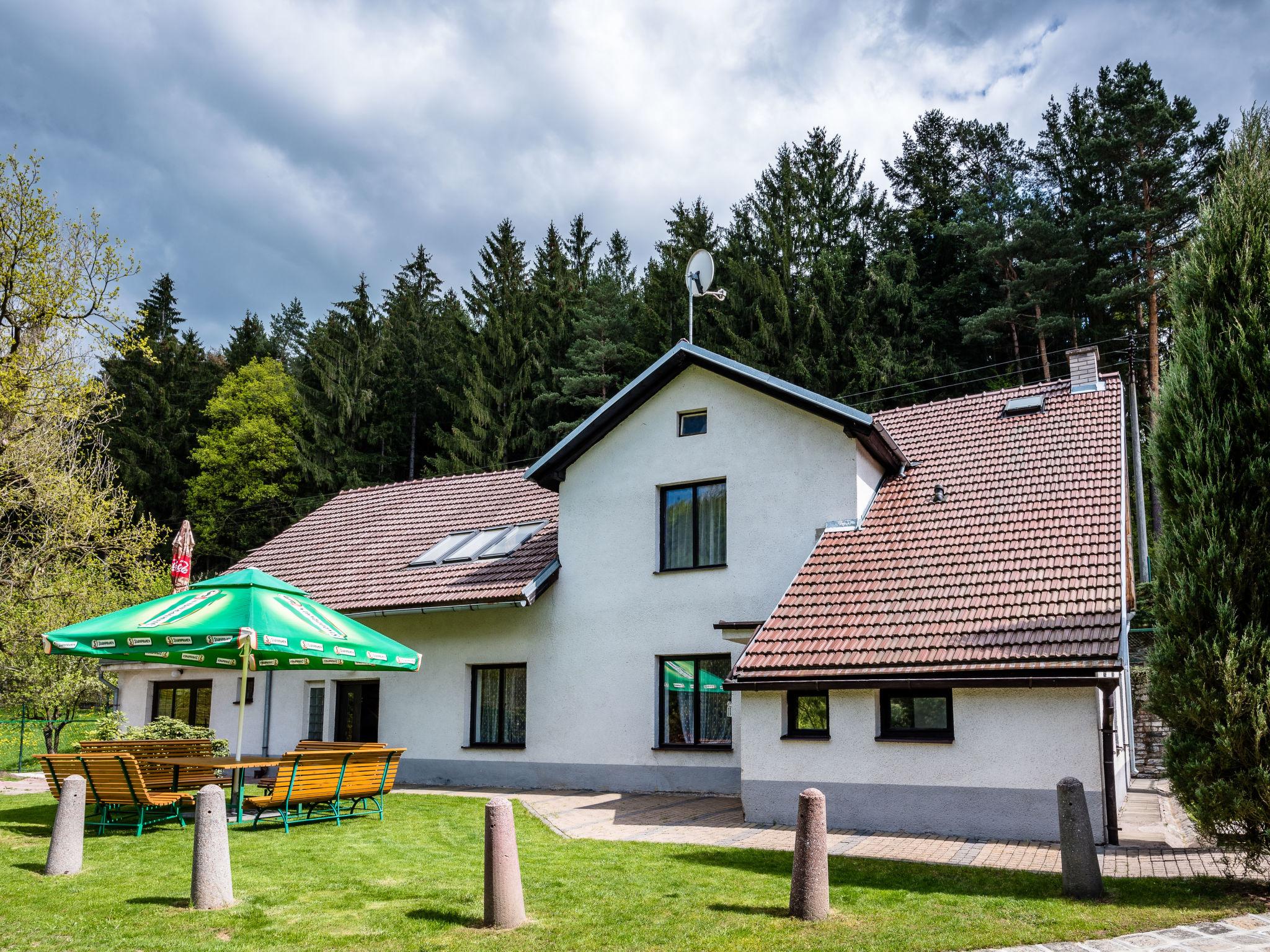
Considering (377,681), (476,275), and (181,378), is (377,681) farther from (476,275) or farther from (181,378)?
(181,378)

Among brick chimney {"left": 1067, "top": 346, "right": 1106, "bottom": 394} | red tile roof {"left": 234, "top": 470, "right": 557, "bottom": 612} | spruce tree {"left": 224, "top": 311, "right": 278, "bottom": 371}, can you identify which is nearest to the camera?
brick chimney {"left": 1067, "top": 346, "right": 1106, "bottom": 394}

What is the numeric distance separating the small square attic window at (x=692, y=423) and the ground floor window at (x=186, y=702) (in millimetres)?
11664

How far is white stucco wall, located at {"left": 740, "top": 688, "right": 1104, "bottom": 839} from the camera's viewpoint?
11.1 meters

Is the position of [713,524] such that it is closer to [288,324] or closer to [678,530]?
[678,530]

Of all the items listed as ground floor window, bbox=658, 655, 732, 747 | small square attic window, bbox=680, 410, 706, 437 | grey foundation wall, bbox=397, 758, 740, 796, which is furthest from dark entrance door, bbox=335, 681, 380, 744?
small square attic window, bbox=680, 410, 706, 437

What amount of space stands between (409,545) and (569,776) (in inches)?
252

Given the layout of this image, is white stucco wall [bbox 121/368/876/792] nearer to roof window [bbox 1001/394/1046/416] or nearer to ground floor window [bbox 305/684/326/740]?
ground floor window [bbox 305/684/326/740]

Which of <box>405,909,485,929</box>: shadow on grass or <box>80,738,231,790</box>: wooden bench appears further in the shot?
<box>80,738,231,790</box>: wooden bench

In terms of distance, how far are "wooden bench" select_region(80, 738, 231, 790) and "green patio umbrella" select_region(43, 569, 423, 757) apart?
2.00 feet

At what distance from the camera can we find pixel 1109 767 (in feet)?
36.8

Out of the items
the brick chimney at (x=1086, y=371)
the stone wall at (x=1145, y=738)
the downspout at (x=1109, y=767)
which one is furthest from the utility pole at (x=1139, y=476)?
the downspout at (x=1109, y=767)

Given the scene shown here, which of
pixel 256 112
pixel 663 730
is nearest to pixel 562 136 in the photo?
pixel 256 112

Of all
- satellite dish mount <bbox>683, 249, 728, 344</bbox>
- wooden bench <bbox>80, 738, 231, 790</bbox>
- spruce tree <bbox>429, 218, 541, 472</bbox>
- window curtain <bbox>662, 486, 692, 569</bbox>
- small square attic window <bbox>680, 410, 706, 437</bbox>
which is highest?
spruce tree <bbox>429, 218, 541, 472</bbox>

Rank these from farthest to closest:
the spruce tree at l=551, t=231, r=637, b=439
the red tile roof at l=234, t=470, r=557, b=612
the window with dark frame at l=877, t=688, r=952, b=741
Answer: the spruce tree at l=551, t=231, r=637, b=439
the red tile roof at l=234, t=470, r=557, b=612
the window with dark frame at l=877, t=688, r=952, b=741
